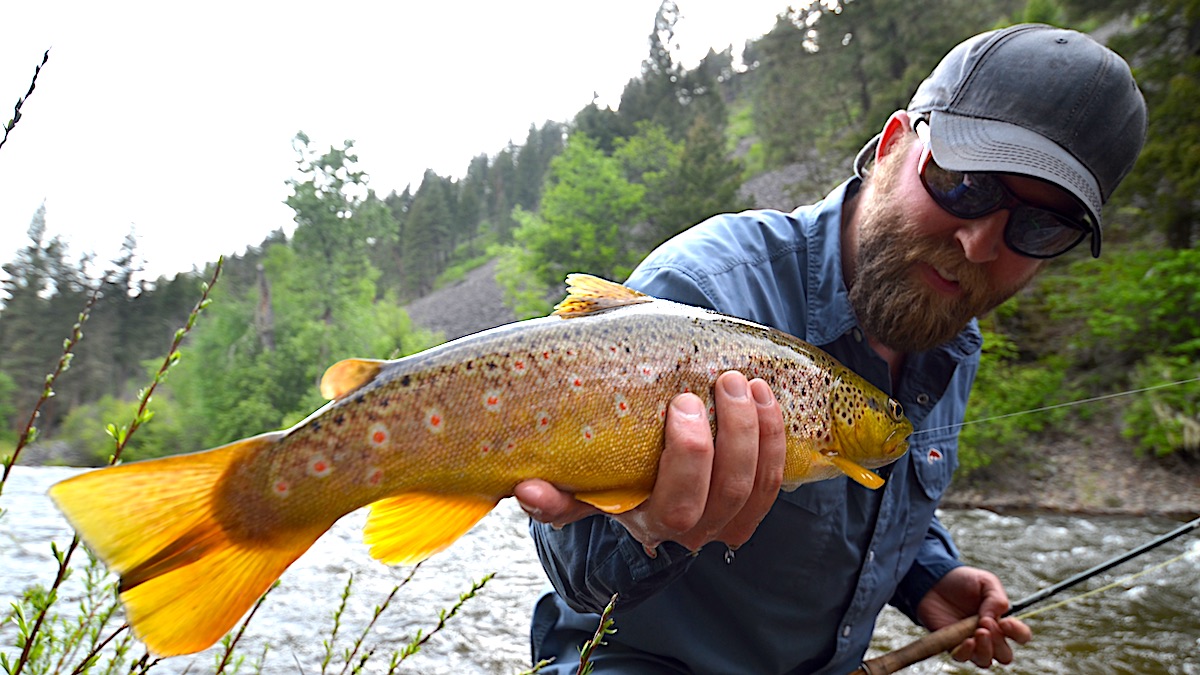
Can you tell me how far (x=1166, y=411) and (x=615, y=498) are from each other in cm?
1166

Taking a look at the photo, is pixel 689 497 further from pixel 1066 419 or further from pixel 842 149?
pixel 842 149

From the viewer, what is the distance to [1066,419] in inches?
474

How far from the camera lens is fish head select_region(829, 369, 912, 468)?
1933 millimetres

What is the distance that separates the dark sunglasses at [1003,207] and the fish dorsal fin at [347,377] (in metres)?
2.01

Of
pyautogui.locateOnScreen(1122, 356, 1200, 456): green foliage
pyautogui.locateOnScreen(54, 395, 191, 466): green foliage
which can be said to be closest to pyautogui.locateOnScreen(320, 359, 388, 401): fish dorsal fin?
pyautogui.locateOnScreen(1122, 356, 1200, 456): green foliage

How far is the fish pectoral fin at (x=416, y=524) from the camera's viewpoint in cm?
147

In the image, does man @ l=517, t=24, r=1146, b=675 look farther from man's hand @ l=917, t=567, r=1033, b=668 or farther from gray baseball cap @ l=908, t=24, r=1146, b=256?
man's hand @ l=917, t=567, r=1033, b=668

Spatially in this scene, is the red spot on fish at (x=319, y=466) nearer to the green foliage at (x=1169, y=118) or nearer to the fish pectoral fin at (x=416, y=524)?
the fish pectoral fin at (x=416, y=524)

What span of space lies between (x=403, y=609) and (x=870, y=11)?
28.3 metres

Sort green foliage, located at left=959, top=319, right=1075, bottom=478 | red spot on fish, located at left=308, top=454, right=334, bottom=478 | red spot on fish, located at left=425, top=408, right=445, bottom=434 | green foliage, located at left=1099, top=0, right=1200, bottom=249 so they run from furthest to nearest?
green foliage, located at left=1099, top=0, right=1200, bottom=249
green foliage, located at left=959, top=319, right=1075, bottom=478
red spot on fish, located at left=425, top=408, right=445, bottom=434
red spot on fish, located at left=308, top=454, right=334, bottom=478

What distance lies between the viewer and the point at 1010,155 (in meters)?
2.38

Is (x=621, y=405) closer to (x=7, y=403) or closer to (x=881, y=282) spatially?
(x=881, y=282)

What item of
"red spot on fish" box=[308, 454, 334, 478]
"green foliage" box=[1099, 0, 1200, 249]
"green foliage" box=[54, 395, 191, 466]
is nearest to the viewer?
"red spot on fish" box=[308, 454, 334, 478]

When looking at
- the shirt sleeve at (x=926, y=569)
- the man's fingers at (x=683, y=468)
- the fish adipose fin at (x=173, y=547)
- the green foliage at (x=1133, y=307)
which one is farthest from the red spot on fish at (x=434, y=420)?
the green foliage at (x=1133, y=307)
